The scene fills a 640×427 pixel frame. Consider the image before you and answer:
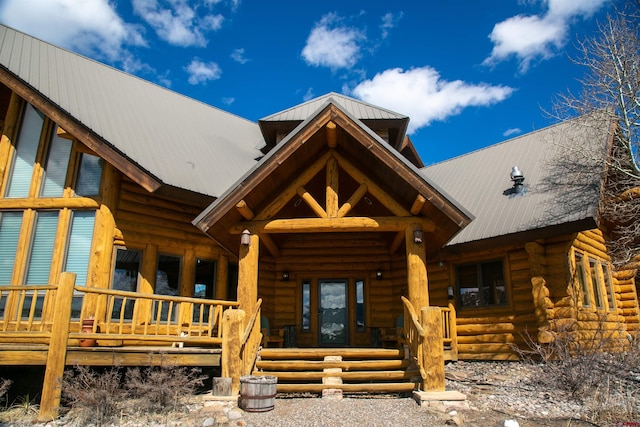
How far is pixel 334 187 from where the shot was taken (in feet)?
30.1

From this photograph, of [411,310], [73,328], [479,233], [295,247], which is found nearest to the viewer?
[411,310]

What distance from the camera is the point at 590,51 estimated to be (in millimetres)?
13641

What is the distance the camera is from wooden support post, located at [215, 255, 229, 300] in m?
11.7

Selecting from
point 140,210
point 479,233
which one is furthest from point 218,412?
Answer: point 479,233

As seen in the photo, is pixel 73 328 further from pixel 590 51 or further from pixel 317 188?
pixel 590 51

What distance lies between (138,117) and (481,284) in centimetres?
1008

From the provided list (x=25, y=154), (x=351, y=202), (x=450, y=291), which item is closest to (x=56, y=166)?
(x=25, y=154)

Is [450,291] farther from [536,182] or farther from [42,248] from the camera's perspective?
[42,248]

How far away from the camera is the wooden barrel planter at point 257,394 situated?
681 cm

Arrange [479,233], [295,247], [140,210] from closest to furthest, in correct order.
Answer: [140,210] → [479,233] → [295,247]

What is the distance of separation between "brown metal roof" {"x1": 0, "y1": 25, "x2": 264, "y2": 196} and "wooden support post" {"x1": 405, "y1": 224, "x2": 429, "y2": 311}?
15.9 ft

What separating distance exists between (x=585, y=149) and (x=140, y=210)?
446 inches

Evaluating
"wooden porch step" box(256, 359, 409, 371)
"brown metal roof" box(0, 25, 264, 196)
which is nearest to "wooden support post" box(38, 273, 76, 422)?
"wooden porch step" box(256, 359, 409, 371)

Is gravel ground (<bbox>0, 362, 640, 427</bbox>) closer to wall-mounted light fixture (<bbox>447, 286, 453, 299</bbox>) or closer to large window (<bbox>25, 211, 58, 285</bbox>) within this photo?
large window (<bbox>25, 211, 58, 285</bbox>)
